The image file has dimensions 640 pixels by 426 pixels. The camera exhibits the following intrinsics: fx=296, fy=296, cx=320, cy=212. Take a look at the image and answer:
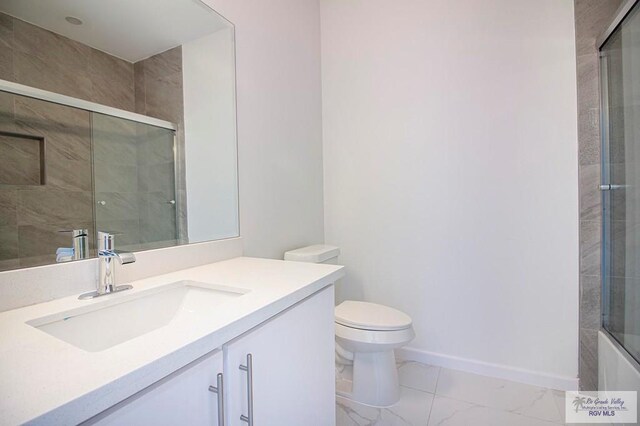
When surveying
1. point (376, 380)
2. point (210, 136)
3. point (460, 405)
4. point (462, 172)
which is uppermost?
point (210, 136)

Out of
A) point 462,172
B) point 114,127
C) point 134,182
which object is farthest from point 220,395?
point 462,172

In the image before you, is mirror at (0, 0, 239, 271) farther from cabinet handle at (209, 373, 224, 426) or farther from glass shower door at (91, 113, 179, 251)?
cabinet handle at (209, 373, 224, 426)

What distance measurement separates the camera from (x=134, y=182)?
3.56 feet

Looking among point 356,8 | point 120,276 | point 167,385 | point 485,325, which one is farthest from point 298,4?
point 485,325

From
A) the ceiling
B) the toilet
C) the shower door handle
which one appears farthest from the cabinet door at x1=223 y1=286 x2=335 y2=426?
the shower door handle

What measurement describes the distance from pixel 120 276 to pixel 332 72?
1925 mm

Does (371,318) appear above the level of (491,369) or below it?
above

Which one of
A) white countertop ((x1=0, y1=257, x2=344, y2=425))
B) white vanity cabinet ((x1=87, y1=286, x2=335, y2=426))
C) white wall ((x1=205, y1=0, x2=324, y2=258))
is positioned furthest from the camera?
white wall ((x1=205, y1=0, x2=324, y2=258))

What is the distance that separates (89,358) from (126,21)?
3.75ft

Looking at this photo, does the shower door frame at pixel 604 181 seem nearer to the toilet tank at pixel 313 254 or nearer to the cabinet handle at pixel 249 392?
the toilet tank at pixel 313 254

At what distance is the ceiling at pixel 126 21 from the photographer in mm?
853

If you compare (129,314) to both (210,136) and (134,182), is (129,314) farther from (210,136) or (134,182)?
(210,136)

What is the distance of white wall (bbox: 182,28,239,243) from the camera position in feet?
4.27

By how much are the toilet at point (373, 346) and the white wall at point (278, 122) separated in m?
0.58
